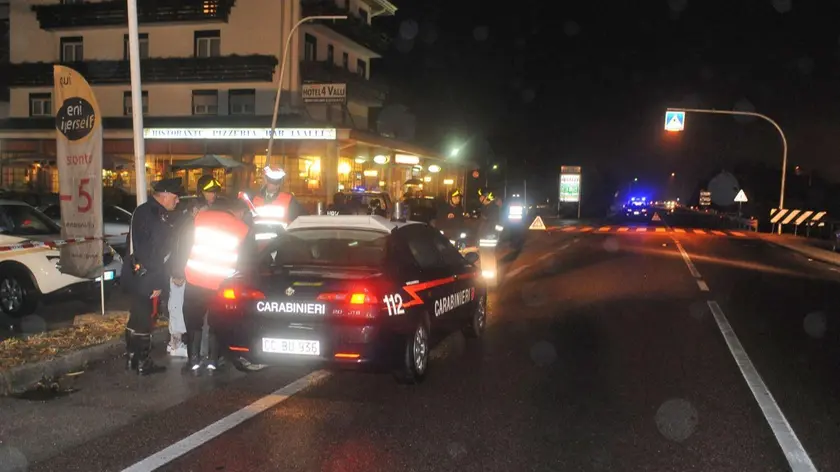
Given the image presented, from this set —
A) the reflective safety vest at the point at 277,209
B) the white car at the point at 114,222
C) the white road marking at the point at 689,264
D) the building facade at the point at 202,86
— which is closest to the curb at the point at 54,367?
the reflective safety vest at the point at 277,209

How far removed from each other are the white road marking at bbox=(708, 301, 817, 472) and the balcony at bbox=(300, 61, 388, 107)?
29.5 metres

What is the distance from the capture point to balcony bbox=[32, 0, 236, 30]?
36844 mm

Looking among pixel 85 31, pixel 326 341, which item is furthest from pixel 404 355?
pixel 85 31

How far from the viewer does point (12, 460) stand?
4.86 metres

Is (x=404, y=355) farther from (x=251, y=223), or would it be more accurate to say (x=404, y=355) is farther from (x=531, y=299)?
(x=531, y=299)

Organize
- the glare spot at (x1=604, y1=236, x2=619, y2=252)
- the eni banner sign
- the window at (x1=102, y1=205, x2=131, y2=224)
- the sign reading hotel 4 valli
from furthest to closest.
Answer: the eni banner sign, the glare spot at (x1=604, y1=236, x2=619, y2=252), the window at (x1=102, y1=205, x2=131, y2=224), the sign reading hotel 4 valli

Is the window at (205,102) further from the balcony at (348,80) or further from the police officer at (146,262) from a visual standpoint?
the police officer at (146,262)

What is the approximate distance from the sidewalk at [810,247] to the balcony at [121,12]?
28.0 meters

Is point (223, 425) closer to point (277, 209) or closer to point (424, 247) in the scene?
point (424, 247)

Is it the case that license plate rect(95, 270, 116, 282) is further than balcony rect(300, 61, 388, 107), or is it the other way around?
balcony rect(300, 61, 388, 107)

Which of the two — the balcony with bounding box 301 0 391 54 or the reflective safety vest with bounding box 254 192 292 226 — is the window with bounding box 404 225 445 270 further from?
the balcony with bounding box 301 0 391 54

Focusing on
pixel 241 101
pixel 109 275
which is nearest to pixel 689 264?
pixel 109 275

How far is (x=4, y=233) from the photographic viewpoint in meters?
10.5

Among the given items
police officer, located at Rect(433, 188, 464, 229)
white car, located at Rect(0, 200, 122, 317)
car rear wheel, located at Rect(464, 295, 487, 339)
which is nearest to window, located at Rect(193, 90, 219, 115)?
police officer, located at Rect(433, 188, 464, 229)
